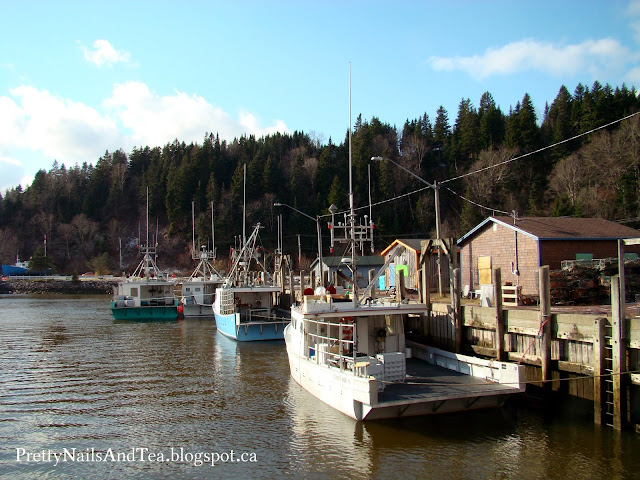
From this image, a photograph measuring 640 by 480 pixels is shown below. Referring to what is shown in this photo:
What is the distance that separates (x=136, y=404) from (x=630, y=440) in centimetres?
Result: 1389

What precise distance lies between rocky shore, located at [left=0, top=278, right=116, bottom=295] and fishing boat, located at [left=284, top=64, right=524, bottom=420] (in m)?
71.6

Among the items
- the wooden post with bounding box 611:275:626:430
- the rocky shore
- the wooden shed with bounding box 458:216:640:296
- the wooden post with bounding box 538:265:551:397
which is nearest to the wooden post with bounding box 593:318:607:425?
the wooden post with bounding box 611:275:626:430

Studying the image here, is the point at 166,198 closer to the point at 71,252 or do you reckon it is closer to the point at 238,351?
the point at 71,252

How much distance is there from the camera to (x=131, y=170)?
115 meters

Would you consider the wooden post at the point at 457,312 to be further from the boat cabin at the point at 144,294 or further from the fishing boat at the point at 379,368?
the boat cabin at the point at 144,294

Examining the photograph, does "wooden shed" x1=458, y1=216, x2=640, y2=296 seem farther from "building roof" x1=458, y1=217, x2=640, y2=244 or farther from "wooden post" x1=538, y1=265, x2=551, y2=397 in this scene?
"wooden post" x1=538, y1=265, x2=551, y2=397

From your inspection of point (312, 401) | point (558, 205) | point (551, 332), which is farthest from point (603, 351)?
point (558, 205)

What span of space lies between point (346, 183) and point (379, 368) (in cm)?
7238

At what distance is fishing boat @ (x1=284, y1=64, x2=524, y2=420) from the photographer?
12703 millimetres

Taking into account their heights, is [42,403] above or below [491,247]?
below

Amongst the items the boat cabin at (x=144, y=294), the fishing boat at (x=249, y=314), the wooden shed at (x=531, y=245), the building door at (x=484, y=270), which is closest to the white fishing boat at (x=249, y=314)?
the fishing boat at (x=249, y=314)

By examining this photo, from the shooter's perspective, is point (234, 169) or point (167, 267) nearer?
point (167, 267)

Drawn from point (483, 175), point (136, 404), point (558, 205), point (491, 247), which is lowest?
point (136, 404)

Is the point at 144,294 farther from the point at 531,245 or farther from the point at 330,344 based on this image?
the point at 330,344
